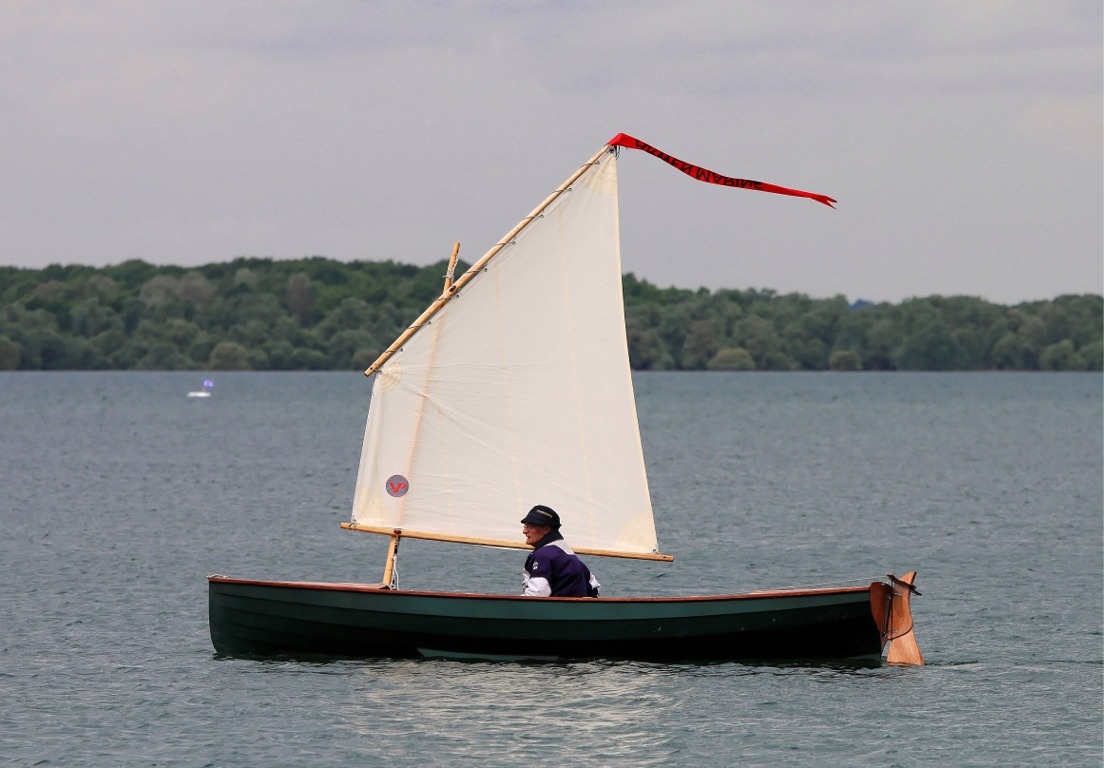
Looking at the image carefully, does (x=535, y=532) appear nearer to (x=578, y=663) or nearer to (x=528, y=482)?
(x=528, y=482)

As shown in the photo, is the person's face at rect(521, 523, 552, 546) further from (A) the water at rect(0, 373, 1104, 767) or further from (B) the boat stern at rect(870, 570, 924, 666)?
(B) the boat stern at rect(870, 570, 924, 666)

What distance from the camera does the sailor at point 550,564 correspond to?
78.4 ft

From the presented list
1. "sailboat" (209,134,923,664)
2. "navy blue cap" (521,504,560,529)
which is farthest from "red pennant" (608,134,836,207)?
"navy blue cap" (521,504,560,529)

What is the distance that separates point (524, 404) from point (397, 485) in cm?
A: 229

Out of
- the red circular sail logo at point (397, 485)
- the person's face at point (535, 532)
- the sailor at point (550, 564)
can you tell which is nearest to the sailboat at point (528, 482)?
the red circular sail logo at point (397, 485)

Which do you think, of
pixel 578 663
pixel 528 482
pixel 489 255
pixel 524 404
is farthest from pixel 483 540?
pixel 489 255

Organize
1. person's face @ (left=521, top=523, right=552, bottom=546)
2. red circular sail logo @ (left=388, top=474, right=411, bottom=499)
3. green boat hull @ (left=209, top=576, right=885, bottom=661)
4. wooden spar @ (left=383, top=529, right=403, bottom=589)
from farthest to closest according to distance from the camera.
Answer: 1. red circular sail logo @ (left=388, top=474, right=411, bottom=499)
2. wooden spar @ (left=383, top=529, right=403, bottom=589)
3. green boat hull @ (left=209, top=576, right=885, bottom=661)
4. person's face @ (left=521, top=523, right=552, bottom=546)

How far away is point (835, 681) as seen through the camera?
2448 cm

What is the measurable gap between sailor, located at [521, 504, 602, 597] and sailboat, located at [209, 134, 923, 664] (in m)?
0.40

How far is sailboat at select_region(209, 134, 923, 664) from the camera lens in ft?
79.6

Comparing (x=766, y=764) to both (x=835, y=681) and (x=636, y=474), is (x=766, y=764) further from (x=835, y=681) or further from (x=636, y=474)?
(x=636, y=474)

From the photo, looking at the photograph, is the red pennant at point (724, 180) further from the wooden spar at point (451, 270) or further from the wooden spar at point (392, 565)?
the wooden spar at point (392, 565)

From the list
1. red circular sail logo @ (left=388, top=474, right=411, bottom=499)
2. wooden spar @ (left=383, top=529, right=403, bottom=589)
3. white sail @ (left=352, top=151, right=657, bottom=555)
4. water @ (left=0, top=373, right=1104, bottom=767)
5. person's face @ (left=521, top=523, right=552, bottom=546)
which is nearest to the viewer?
water @ (left=0, top=373, right=1104, bottom=767)

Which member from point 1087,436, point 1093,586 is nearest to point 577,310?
point 1093,586
